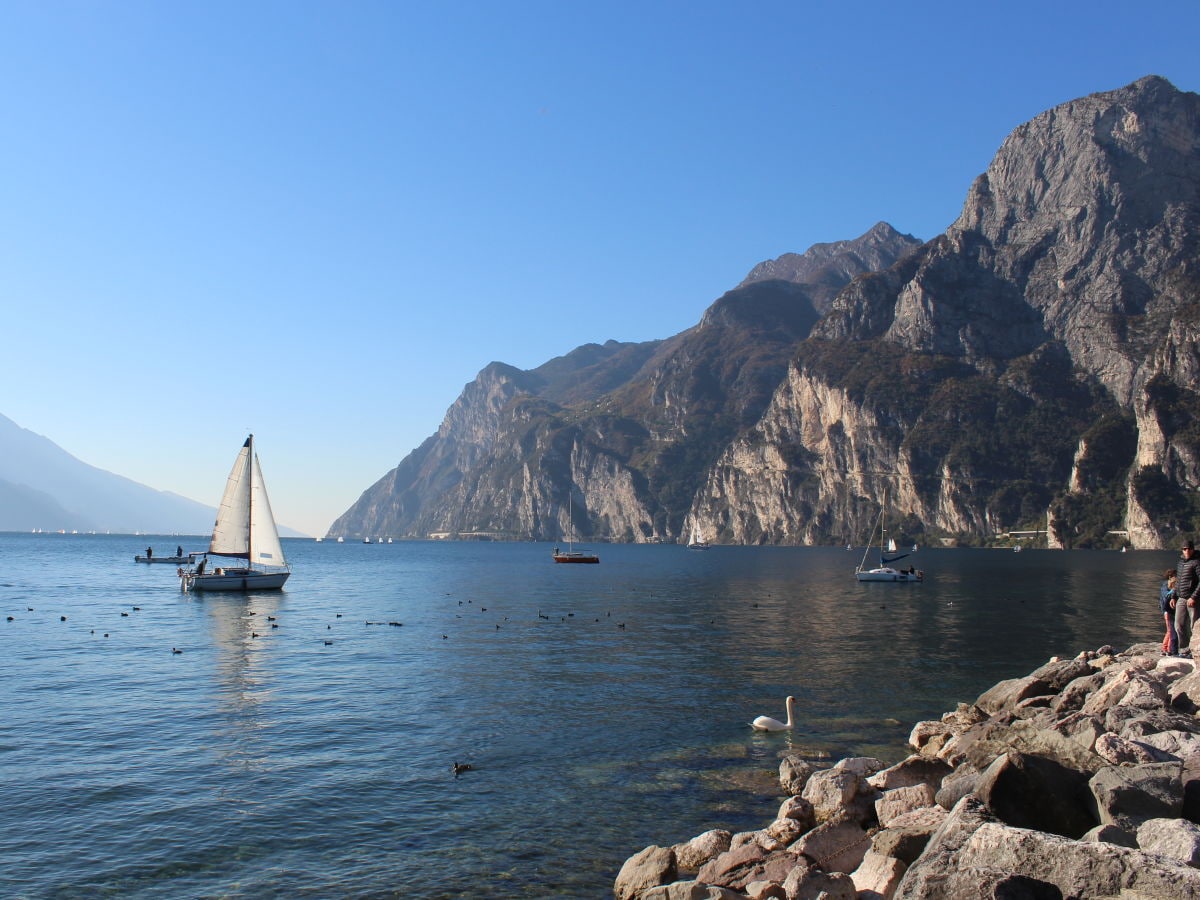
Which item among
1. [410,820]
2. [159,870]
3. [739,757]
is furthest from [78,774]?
[739,757]

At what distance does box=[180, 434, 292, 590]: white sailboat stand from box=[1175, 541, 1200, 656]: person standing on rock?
221 ft

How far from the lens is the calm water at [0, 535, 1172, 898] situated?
16.1m

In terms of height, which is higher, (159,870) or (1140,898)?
(1140,898)

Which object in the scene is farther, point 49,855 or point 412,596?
point 412,596

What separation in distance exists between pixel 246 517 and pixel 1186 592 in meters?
71.0

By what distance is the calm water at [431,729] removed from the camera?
1606cm

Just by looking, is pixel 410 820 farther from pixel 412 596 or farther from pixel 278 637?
pixel 412 596

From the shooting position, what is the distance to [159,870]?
1545 cm

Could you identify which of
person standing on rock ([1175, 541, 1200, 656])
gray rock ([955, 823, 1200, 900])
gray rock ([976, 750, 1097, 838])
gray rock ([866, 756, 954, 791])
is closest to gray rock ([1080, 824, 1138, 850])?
gray rock ([976, 750, 1097, 838])

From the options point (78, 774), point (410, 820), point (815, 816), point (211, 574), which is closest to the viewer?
point (815, 816)

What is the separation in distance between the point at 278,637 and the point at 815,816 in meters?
39.5

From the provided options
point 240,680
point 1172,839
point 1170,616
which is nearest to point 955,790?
point 1172,839

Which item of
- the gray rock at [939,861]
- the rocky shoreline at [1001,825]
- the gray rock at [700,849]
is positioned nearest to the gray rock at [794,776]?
the rocky shoreline at [1001,825]

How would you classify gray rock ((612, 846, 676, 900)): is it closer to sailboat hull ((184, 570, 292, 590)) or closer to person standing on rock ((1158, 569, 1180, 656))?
person standing on rock ((1158, 569, 1180, 656))
